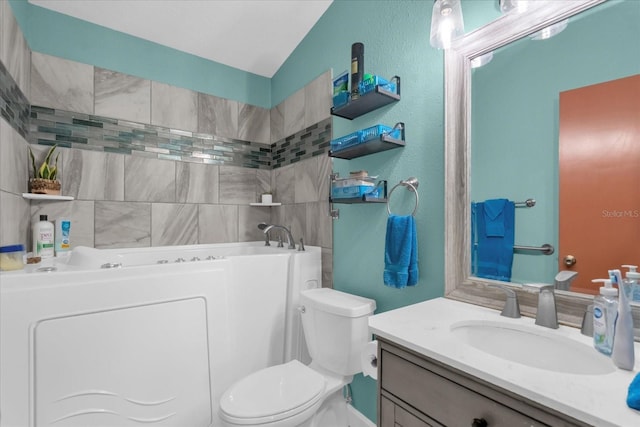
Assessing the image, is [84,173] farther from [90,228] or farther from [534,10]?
→ [534,10]

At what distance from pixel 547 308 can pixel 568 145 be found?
1.77 ft

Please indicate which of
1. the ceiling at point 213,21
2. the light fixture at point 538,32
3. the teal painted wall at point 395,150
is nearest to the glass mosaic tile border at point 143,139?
the teal painted wall at point 395,150

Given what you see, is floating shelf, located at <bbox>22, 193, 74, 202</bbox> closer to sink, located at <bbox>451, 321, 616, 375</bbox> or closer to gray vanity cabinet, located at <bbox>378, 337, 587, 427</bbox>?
gray vanity cabinet, located at <bbox>378, 337, 587, 427</bbox>

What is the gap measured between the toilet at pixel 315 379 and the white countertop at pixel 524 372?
0.49 m

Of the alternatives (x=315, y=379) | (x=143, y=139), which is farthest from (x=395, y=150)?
(x=143, y=139)

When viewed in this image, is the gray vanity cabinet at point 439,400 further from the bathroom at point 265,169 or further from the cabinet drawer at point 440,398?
the bathroom at point 265,169

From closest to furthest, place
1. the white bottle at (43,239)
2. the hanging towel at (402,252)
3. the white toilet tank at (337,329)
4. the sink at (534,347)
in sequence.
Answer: the sink at (534,347) → the hanging towel at (402,252) → the white toilet tank at (337,329) → the white bottle at (43,239)

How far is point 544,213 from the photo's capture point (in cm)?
104

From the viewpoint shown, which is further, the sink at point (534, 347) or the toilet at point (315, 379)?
the toilet at point (315, 379)

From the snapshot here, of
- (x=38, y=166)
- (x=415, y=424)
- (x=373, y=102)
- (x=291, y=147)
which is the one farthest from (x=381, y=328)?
(x=38, y=166)

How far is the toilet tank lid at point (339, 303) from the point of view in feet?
4.88

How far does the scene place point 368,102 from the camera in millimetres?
1618

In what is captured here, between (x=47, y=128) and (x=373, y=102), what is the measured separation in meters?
2.06

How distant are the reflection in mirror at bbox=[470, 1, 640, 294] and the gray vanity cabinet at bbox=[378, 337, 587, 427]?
52cm
